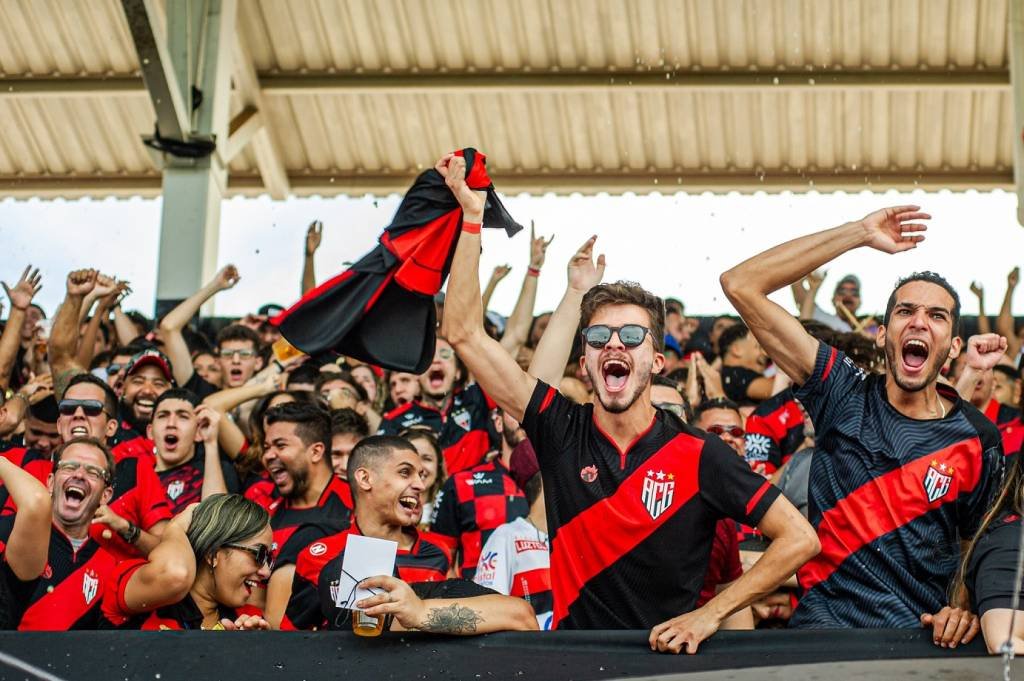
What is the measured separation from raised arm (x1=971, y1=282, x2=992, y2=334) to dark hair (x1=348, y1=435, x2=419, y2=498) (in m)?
6.66

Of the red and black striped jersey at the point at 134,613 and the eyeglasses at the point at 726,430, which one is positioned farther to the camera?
the eyeglasses at the point at 726,430

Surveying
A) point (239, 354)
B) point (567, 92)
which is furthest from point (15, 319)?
point (567, 92)

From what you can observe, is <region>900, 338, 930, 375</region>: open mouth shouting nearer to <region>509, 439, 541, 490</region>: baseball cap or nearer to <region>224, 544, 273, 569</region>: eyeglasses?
<region>509, 439, 541, 490</region>: baseball cap

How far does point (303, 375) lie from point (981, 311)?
18.7 feet

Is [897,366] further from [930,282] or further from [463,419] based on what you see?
[463,419]

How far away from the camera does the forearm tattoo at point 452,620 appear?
3996 millimetres

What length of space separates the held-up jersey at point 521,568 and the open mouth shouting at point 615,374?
5.53ft

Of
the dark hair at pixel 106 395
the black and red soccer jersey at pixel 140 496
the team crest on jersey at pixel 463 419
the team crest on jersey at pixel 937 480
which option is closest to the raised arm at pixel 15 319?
the dark hair at pixel 106 395

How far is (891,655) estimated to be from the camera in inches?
152

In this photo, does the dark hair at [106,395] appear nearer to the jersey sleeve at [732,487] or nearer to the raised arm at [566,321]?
the raised arm at [566,321]

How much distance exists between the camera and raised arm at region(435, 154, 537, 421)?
181 inches

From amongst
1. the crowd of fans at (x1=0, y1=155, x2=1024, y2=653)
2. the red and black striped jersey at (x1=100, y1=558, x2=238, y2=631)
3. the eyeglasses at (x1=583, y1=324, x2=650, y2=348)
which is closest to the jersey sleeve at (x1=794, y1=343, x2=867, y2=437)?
the crowd of fans at (x1=0, y1=155, x2=1024, y2=653)

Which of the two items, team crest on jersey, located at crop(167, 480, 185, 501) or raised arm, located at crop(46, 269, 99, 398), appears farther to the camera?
raised arm, located at crop(46, 269, 99, 398)

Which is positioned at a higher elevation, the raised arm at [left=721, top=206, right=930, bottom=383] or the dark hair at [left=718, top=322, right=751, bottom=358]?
the dark hair at [left=718, top=322, right=751, bottom=358]
